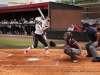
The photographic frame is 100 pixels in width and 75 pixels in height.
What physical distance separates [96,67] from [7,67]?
3593mm

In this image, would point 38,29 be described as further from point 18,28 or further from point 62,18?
point 18,28

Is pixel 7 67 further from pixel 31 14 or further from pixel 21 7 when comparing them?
pixel 31 14

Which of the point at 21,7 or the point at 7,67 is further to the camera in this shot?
the point at 21,7

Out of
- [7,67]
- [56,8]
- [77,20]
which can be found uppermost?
[56,8]

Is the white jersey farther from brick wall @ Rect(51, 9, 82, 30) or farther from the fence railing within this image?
the fence railing

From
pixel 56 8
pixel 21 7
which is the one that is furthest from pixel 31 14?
pixel 56 8

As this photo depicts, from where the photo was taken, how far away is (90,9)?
2058 inches

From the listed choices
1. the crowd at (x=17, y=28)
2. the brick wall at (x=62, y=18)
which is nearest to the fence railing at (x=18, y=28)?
the crowd at (x=17, y=28)

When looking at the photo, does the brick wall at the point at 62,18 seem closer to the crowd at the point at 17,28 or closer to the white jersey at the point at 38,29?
the crowd at the point at 17,28

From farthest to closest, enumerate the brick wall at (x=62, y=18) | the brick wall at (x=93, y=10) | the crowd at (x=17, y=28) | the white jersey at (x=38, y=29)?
the brick wall at (x=93, y=10), the crowd at (x=17, y=28), the brick wall at (x=62, y=18), the white jersey at (x=38, y=29)

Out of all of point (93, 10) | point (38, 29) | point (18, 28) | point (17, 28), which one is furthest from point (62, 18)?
point (93, 10)

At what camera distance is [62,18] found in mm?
20672

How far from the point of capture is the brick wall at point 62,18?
20.3m

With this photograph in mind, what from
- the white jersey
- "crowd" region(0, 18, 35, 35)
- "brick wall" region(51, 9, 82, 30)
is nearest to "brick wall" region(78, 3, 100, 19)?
"brick wall" region(51, 9, 82, 30)
